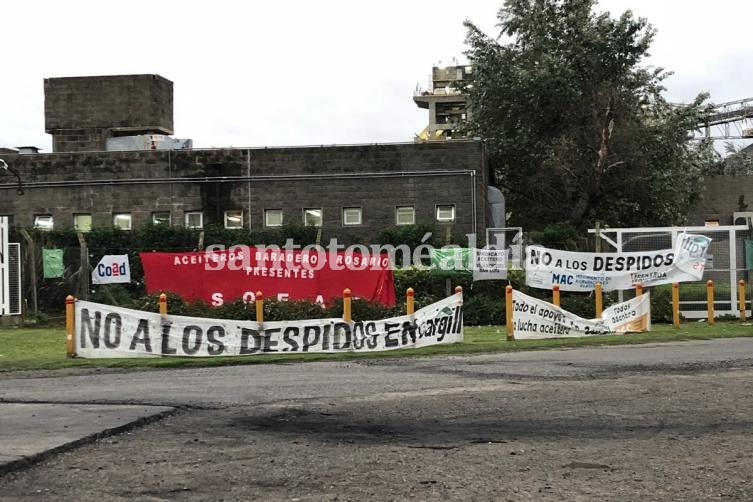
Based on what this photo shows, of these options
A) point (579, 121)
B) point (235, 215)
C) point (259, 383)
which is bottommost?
point (259, 383)

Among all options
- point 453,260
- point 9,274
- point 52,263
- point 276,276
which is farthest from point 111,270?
point 453,260

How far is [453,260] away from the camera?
23922 millimetres

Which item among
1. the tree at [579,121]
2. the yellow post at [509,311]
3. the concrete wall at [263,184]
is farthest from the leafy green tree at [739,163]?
the yellow post at [509,311]

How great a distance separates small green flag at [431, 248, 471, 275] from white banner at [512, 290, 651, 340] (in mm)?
4444

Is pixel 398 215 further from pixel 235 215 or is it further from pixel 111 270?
pixel 111 270

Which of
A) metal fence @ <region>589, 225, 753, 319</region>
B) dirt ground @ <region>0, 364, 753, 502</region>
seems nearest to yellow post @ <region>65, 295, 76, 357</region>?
dirt ground @ <region>0, 364, 753, 502</region>

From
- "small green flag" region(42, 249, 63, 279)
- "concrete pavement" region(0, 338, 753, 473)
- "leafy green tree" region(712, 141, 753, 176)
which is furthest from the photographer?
"leafy green tree" region(712, 141, 753, 176)

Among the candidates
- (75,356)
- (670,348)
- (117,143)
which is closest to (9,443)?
(75,356)

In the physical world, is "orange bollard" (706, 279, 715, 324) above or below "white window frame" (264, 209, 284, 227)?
below

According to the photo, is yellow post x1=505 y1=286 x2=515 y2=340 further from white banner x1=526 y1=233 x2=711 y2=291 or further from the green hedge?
white banner x1=526 y1=233 x2=711 y2=291

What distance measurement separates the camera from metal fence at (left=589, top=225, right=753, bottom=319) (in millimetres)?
23938

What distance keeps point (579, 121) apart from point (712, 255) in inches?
658

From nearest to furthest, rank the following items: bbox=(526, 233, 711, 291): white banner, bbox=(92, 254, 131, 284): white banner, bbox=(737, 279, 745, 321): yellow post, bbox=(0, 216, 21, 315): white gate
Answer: bbox=(737, 279, 745, 321): yellow post → bbox=(526, 233, 711, 291): white banner → bbox=(0, 216, 21, 315): white gate → bbox=(92, 254, 131, 284): white banner

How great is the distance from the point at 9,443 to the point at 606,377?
7.91 meters
